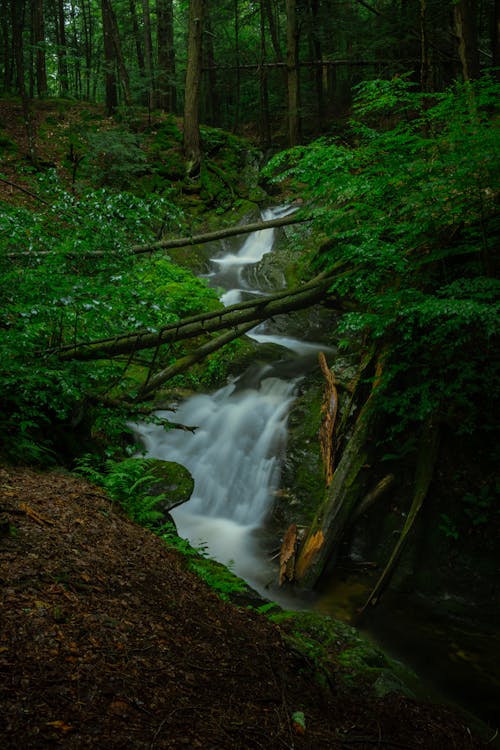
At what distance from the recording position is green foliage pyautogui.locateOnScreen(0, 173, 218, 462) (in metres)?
4.84

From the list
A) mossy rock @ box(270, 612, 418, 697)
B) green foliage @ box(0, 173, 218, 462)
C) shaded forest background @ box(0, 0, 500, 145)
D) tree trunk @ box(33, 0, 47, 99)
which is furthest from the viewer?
tree trunk @ box(33, 0, 47, 99)

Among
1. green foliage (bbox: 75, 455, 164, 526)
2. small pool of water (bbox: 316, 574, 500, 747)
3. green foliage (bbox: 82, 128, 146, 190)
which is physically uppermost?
green foliage (bbox: 82, 128, 146, 190)

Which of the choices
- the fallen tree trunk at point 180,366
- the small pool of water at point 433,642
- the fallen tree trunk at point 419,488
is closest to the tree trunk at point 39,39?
the fallen tree trunk at point 180,366

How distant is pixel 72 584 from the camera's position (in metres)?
3.11

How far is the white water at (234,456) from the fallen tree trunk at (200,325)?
1.85 meters

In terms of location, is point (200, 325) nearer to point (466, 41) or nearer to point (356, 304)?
point (356, 304)

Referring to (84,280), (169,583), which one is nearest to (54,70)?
(84,280)

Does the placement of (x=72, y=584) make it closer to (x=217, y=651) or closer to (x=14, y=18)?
(x=217, y=651)

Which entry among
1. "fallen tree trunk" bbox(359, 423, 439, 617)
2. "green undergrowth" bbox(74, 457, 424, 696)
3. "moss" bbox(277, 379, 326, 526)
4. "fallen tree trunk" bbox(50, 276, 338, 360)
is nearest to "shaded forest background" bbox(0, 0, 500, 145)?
"fallen tree trunk" bbox(50, 276, 338, 360)

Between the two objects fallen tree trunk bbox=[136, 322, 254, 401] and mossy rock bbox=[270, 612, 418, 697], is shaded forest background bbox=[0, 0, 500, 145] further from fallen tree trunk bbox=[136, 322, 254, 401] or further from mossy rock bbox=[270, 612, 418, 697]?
mossy rock bbox=[270, 612, 418, 697]

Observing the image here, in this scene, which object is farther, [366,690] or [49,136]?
[49,136]

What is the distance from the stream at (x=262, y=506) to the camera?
5.69 metres

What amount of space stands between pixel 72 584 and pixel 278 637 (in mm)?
1687

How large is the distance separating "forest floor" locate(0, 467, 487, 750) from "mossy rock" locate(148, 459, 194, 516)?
2785 millimetres
